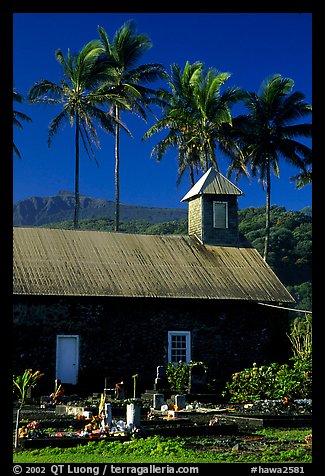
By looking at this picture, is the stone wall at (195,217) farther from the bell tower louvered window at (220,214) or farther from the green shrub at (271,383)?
the green shrub at (271,383)

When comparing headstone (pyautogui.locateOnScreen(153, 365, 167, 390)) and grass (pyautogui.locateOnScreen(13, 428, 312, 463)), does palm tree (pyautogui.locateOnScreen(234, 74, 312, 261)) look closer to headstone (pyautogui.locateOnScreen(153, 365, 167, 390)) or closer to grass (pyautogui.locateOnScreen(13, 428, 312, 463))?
headstone (pyautogui.locateOnScreen(153, 365, 167, 390))

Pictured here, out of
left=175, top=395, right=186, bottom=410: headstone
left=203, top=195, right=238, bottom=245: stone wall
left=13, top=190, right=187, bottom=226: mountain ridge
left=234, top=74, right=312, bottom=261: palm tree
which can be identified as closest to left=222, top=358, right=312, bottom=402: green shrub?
left=175, top=395, right=186, bottom=410: headstone

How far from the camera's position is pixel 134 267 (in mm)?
23750

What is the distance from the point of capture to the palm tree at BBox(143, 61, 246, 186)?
3616 centimetres

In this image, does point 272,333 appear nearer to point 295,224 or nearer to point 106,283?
point 106,283

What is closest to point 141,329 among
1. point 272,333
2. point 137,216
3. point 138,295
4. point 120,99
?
point 138,295

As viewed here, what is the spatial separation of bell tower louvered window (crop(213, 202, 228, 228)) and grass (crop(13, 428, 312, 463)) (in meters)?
14.7

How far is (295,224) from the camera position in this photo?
2210 inches

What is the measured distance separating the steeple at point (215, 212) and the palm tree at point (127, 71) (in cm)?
931

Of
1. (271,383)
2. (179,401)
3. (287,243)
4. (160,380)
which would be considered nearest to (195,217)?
(160,380)

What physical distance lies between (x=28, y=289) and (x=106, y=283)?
2.47 meters

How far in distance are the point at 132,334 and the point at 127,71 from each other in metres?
18.7

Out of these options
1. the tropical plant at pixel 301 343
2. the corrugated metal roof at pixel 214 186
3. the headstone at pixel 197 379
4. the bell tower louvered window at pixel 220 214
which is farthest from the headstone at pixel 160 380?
the corrugated metal roof at pixel 214 186

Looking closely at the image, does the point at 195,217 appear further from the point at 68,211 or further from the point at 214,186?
the point at 68,211
